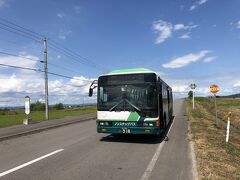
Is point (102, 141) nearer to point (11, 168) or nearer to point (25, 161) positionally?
point (25, 161)

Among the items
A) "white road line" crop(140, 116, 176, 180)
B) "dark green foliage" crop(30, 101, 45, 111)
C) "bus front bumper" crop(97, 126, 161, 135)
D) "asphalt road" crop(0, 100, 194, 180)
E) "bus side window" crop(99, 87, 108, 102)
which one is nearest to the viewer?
Answer: "white road line" crop(140, 116, 176, 180)

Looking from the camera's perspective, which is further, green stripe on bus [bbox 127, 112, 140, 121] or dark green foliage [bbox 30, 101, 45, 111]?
dark green foliage [bbox 30, 101, 45, 111]

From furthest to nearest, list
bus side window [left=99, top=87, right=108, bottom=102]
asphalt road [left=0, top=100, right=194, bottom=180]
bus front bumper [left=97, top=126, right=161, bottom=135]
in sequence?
bus side window [left=99, top=87, right=108, bottom=102], bus front bumper [left=97, top=126, right=161, bottom=135], asphalt road [left=0, top=100, right=194, bottom=180]

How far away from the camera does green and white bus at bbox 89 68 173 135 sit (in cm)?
1081

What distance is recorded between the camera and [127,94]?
436 inches

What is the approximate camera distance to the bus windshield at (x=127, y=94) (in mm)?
10852

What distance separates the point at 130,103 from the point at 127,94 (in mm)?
396

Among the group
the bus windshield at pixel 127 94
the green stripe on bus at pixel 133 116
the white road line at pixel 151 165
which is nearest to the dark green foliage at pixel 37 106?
the bus windshield at pixel 127 94

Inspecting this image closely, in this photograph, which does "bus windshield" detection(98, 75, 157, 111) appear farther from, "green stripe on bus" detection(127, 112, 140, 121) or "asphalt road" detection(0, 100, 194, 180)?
"asphalt road" detection(0, 100, 194, 180)

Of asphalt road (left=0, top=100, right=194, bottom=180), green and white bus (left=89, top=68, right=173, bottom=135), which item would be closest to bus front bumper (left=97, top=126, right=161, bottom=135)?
green and white bus (left=89, top=68, right=173, bottom=135)

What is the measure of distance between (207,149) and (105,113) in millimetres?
4156

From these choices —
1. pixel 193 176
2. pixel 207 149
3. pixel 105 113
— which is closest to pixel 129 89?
pixel 105 113

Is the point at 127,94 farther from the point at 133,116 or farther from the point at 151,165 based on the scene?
the point at 151,165

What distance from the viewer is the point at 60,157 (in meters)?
8.48
